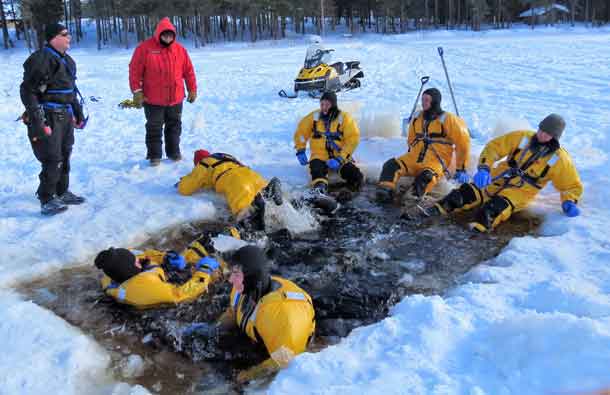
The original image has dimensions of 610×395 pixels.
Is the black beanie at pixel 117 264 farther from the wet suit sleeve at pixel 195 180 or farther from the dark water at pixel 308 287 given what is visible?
the wet suit sleeve at pixel 195 180

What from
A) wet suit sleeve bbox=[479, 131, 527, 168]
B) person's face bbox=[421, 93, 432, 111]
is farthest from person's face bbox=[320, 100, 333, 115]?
wet suit sleeve bbox=[479, 131, 527, 168]

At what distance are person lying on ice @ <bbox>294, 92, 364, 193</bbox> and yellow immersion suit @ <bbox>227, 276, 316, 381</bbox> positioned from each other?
123 inches

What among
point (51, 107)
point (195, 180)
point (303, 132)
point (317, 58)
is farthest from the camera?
point (317, 58)

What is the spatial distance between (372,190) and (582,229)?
8.07 ft

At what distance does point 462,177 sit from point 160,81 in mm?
3906

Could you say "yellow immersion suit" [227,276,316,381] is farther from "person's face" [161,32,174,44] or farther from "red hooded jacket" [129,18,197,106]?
"person's face" [161,32,174,44]

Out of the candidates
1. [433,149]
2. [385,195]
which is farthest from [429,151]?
[385,195]

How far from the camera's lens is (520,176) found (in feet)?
18.5

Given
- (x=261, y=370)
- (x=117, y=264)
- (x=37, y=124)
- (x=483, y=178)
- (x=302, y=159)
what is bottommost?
(x=261, y=370)

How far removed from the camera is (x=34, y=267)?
4.65m

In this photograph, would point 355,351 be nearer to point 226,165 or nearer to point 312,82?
point 226,165

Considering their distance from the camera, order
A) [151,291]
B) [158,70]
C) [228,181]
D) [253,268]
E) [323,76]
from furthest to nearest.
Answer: [323,76]
[158,70]
[228,181]
[151,291]
[253,268]

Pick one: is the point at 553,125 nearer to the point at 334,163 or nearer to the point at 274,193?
the point at 334,163

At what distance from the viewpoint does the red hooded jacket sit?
6691 mm
